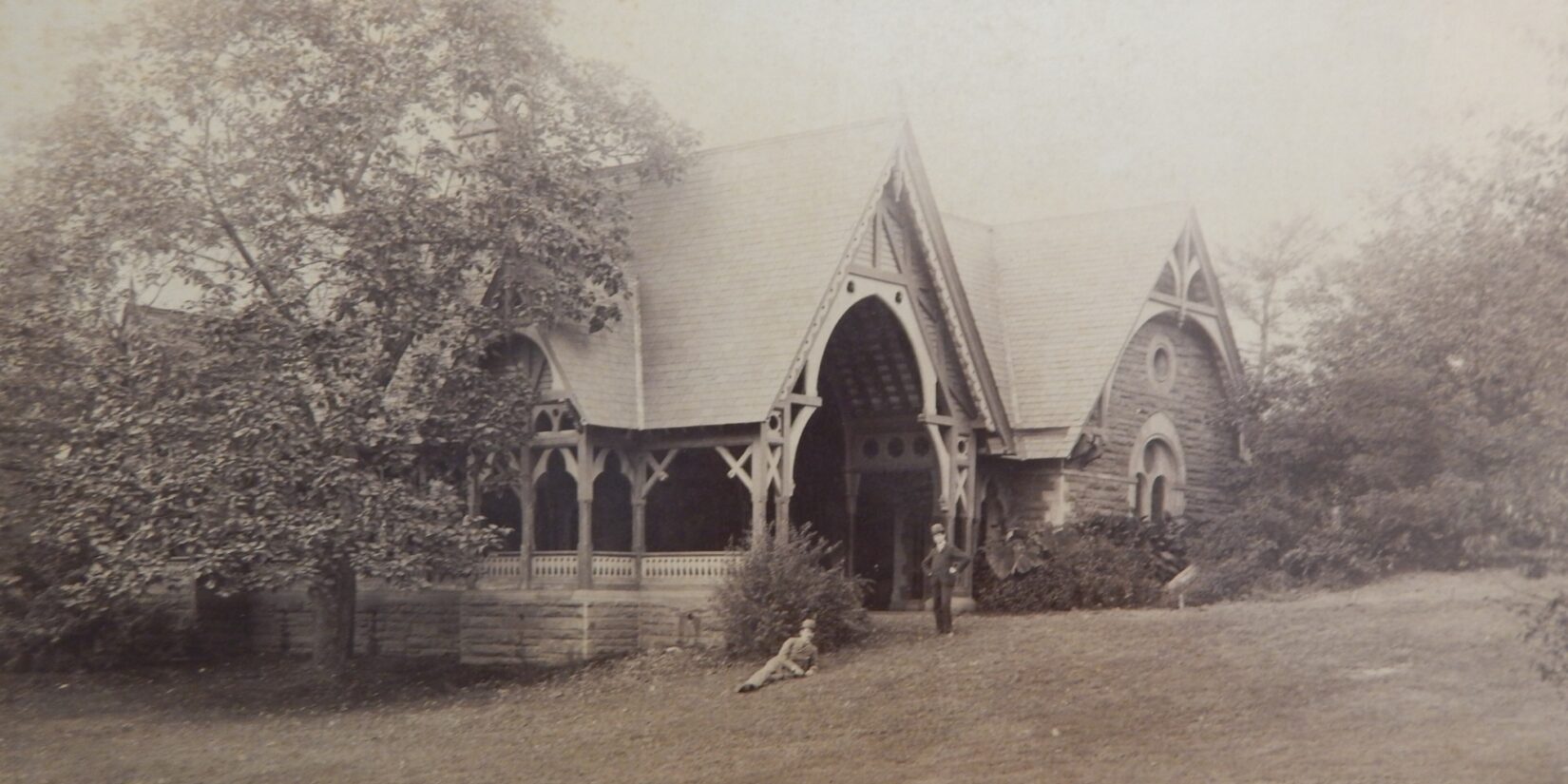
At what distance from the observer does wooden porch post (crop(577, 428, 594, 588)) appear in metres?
23.5

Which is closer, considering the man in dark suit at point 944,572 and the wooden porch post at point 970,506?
the man in dark suit at point 944,572

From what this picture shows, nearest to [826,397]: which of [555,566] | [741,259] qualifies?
[741,259]

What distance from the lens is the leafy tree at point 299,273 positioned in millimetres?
21312

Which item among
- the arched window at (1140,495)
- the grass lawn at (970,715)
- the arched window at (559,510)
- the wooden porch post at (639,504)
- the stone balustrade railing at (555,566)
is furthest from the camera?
the arched window at (1140,495)

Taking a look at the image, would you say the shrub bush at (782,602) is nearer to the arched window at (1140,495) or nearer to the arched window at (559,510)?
the arched window at (559,510)

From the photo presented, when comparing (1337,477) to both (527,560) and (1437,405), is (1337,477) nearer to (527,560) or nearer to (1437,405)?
(1437,405)

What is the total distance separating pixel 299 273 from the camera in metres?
22.5

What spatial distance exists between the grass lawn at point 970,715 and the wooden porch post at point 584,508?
1638 mm

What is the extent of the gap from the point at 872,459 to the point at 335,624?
9.42 metres

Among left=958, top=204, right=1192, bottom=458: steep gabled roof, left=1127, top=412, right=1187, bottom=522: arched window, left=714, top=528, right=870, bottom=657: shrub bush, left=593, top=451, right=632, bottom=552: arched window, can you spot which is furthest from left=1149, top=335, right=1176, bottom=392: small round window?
left=714, top=528, right=870, bottom=657: shrub bush

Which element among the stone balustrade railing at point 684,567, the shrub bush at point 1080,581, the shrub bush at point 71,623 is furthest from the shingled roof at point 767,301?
the shrub bush at point 71,623

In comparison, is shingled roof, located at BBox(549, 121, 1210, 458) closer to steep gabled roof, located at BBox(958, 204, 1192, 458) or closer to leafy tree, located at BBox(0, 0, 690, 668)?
steep gabled roof, located at BBox(958, 204, 1192, 458)

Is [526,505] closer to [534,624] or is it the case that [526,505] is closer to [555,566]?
[555,566]

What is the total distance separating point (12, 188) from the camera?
22.2 meters
